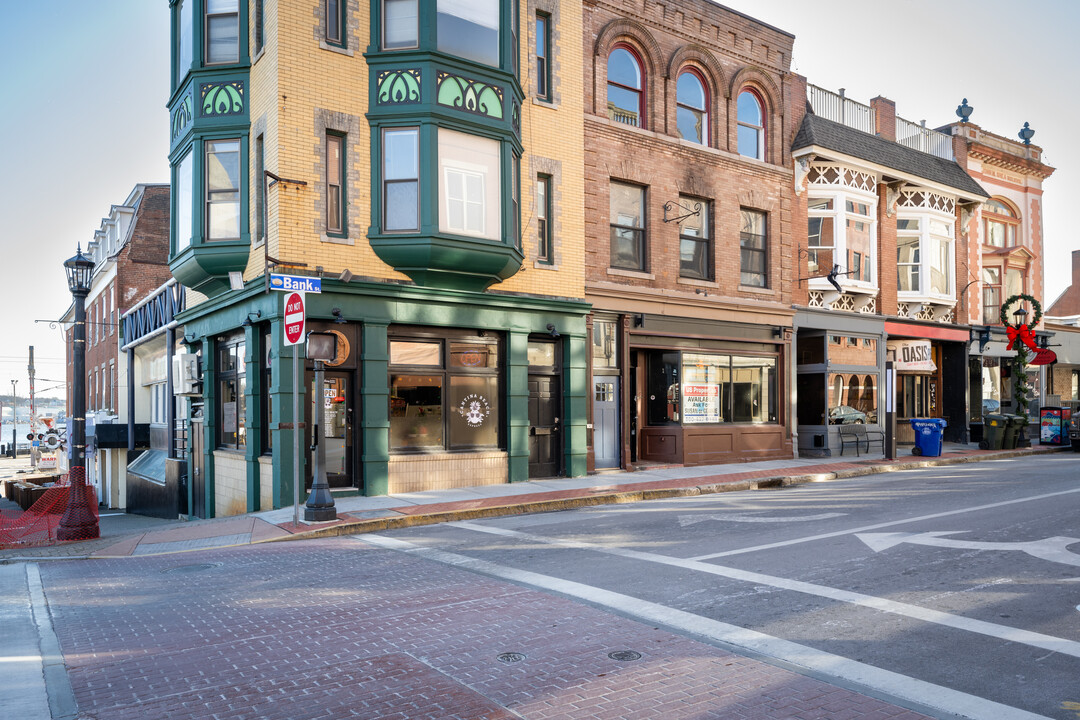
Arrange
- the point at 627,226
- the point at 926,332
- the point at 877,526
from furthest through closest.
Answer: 1. the point at 926,332
2. the point at 627,226
3. the point at 877,526

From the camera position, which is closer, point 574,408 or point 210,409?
point 210,409

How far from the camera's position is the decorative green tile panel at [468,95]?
15.0 meters

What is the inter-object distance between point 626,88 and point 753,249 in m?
Answer: 5.54

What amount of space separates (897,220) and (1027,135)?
33.0 ft

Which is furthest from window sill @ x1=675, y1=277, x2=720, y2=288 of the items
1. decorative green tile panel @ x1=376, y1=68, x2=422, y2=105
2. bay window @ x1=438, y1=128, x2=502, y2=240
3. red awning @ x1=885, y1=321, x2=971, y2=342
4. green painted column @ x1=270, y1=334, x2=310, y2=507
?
green painted column @ x1=270, y1=334, x2=310, y2=507

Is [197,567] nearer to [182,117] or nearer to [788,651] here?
[788,651]

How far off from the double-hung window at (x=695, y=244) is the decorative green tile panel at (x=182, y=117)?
36.8 ft

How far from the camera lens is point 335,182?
1462 centimetres

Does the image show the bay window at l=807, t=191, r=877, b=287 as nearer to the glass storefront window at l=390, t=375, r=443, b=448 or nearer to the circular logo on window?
the circular logo on window

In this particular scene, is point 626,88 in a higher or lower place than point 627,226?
higher

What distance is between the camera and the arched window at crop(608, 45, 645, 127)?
62.7 ft

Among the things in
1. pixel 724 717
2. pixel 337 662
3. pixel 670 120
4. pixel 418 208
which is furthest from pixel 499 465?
pixel 724 717

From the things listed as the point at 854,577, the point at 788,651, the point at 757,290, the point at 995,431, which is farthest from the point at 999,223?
the point at 788,651

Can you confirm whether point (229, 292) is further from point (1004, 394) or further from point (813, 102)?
point (1004, 394)
